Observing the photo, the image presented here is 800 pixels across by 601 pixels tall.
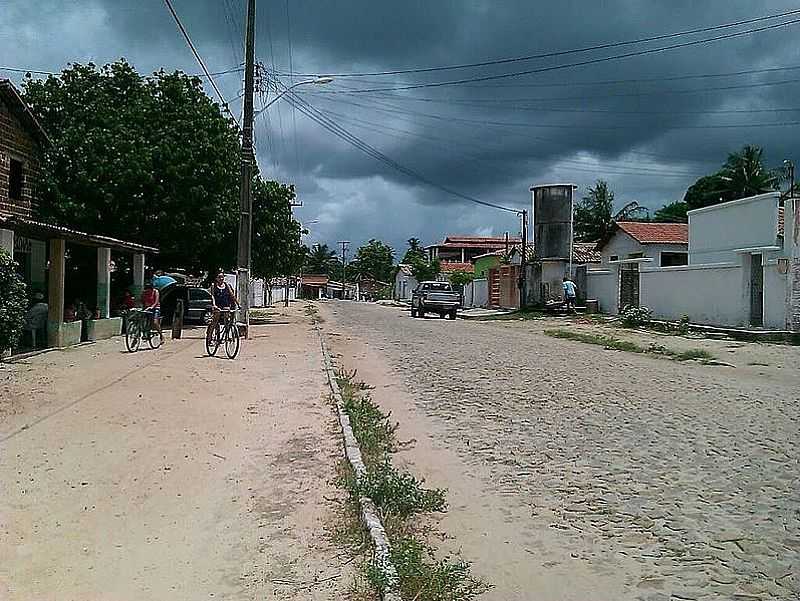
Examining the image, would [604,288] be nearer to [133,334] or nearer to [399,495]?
[133,334]

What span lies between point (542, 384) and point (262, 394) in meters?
4.81

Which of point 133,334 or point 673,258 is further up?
point 673,258

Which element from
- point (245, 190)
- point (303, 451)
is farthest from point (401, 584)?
point (245, 190)

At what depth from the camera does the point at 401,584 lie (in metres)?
5.02

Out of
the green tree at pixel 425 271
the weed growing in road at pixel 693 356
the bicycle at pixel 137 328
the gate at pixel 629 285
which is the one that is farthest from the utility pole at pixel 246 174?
the green tree at pixel 425 271

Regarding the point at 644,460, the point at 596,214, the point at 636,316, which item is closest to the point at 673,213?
the point at 596,214

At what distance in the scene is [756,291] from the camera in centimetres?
2580

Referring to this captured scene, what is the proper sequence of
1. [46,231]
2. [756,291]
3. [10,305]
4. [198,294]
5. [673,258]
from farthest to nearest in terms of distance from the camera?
[673,258]
[198,294]
[756,291]
[46,231]
[10,305]

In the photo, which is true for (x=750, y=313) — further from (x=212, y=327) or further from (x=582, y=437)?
(x=582, y=437)

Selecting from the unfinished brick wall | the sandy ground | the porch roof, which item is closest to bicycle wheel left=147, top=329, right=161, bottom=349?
the porch roof

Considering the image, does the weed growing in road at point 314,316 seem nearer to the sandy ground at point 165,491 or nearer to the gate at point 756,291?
the gate at point 756,291

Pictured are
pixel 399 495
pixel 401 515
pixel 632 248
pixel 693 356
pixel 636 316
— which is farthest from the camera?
pixel 632 248

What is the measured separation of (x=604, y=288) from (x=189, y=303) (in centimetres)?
1746

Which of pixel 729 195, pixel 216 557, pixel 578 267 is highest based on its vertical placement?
pixel 729 195
